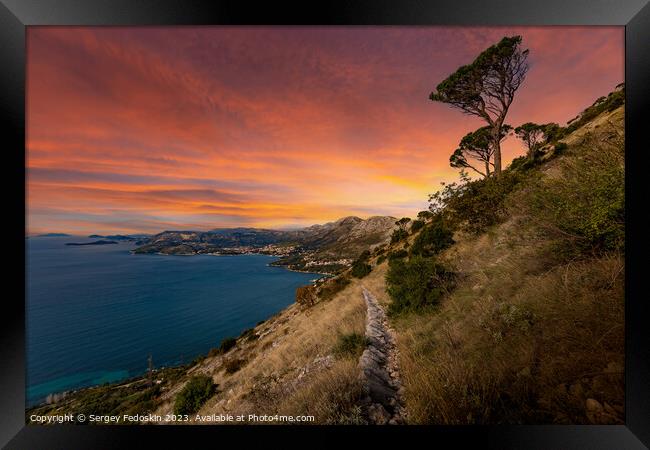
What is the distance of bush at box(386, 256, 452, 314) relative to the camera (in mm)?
4779

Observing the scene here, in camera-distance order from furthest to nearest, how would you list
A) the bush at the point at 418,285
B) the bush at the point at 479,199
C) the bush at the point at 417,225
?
the bush at the point at 417,225
the bush at the point at 479,199
the bush at the point at 418,285

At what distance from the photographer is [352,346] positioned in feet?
13.2

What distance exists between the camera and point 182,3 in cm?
238

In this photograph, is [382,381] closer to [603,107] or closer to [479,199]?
[479,199]

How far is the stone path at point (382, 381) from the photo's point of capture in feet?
7.40

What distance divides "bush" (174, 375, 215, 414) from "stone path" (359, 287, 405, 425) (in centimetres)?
505

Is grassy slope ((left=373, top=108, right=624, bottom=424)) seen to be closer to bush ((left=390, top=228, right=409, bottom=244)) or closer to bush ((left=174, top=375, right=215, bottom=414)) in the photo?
bush ((left=174, top=375, right=215, bottom=414))

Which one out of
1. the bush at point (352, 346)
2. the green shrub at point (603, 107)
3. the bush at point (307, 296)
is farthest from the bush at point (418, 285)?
the green shrub at point (603, 107)

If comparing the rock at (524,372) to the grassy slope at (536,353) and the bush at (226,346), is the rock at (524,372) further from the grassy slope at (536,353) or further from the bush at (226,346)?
the bush at (226,346)

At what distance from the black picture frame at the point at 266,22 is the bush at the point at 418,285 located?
2647mm

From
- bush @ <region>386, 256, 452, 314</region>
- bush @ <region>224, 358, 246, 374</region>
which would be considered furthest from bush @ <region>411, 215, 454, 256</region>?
bush @ <region>224, 358, 246, 374</region>

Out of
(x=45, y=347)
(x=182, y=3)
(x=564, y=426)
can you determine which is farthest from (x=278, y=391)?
(x=45, y=347)

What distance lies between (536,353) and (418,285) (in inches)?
111

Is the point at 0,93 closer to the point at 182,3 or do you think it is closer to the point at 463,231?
the point at 182,3
